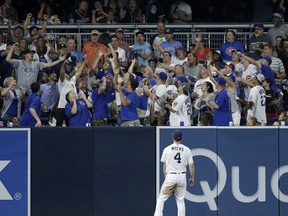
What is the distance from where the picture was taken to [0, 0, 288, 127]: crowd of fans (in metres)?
24.0

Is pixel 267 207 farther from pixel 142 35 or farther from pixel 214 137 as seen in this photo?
pixel 142 35

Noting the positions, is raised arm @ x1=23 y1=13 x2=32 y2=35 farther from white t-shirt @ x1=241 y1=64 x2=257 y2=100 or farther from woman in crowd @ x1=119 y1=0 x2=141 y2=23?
white t-shirt @ x1=241 y1=64 x2=257 y2=100

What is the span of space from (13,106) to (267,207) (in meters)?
6.14

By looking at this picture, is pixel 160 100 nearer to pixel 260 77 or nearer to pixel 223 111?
pixel 223 111

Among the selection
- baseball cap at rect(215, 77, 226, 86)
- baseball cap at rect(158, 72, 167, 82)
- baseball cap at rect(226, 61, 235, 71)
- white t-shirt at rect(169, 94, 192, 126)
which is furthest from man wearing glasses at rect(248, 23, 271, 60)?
white t-shirt at rect(169, 94, 192, 126)

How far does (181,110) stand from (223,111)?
0.88 meters

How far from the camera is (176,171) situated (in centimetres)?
2178

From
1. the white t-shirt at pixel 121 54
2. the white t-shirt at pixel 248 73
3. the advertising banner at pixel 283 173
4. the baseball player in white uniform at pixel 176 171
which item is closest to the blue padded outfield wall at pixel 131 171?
the advertising banner at pixel 283 173

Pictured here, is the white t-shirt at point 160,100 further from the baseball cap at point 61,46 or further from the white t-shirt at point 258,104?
the baseball cap at point 61,46

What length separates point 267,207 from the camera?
22719 millimetres

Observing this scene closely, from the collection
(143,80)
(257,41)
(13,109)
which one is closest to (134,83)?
(143,80)

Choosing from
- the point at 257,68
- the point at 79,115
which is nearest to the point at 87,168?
the point at 79,115

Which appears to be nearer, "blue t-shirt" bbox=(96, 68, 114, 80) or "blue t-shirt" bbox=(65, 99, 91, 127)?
"blue t-shirt" bbox=(65, 99, 91, 127)

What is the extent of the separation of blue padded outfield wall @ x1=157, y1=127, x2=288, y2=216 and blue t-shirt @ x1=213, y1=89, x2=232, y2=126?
92 centimetres
